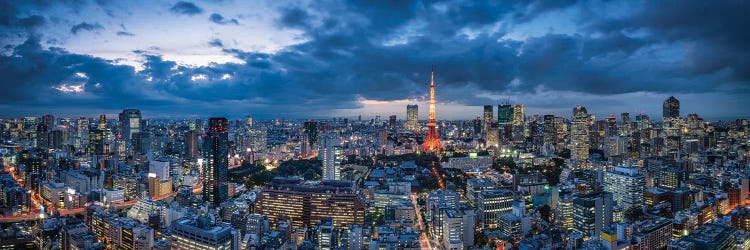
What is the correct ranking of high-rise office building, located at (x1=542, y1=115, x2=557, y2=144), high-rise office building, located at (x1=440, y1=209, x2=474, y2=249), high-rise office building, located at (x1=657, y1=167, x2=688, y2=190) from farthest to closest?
high-rise office building, located at (x1=542, y1=115, x2=557, y2=144) → high-rise office building, located at (x1=657, y1=167, x2=688, y2=190) → high-rise office building, located at (x1=440, y1=209, x2=474, y2=249)

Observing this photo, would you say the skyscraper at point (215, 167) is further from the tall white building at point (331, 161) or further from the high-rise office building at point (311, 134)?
the high-rise office building at point (311, 134)

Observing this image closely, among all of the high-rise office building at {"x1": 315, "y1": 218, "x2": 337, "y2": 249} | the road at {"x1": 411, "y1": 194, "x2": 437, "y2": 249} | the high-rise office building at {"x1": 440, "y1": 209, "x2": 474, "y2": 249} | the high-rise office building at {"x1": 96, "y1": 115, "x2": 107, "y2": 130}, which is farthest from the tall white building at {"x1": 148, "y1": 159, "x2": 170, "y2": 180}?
the high-rise office building at {"x1": 96, "y1": 115, "x2": 107, "y2": 130}

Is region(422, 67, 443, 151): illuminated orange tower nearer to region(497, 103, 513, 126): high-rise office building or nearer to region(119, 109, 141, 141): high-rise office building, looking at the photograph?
region(497, 103, 513, 126): high-rise office building

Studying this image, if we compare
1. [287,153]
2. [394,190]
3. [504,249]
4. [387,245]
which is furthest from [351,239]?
[287,153]

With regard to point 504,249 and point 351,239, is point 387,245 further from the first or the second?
point 504,249

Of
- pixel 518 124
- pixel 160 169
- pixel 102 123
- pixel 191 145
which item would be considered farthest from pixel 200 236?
pixel 518 124

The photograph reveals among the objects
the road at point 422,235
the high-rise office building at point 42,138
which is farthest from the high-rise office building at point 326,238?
the high-rise office building at point 42,138
